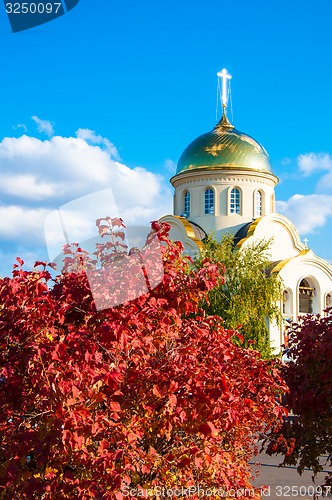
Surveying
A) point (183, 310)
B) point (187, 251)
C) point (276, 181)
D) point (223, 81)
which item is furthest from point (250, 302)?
point (183, 310)

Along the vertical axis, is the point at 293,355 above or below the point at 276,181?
below

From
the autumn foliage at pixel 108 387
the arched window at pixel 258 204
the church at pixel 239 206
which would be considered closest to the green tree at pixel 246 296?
the church at pixel 239 206

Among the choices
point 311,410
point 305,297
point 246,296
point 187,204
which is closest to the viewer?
point 311,410

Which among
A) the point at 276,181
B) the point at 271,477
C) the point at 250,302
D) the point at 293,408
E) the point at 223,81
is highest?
the point at 223,81

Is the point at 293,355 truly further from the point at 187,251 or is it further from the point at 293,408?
the point at 187,251

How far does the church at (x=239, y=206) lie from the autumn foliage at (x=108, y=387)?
83.1ft

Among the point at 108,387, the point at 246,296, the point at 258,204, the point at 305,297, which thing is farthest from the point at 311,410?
the point at 258,204

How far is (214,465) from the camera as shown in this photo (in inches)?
192

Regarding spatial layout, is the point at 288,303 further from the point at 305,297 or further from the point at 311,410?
the point at 311,410

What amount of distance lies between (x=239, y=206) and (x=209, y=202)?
1498mm

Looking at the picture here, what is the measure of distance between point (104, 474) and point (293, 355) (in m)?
4.00

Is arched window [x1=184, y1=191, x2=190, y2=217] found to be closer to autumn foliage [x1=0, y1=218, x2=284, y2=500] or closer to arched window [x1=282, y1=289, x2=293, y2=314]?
arched window [x1=282, y1=289, x2=293, y2=314]

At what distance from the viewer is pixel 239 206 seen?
107 ft

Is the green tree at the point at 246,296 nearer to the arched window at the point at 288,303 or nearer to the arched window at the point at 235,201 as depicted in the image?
the arched window at the point at 288,303
